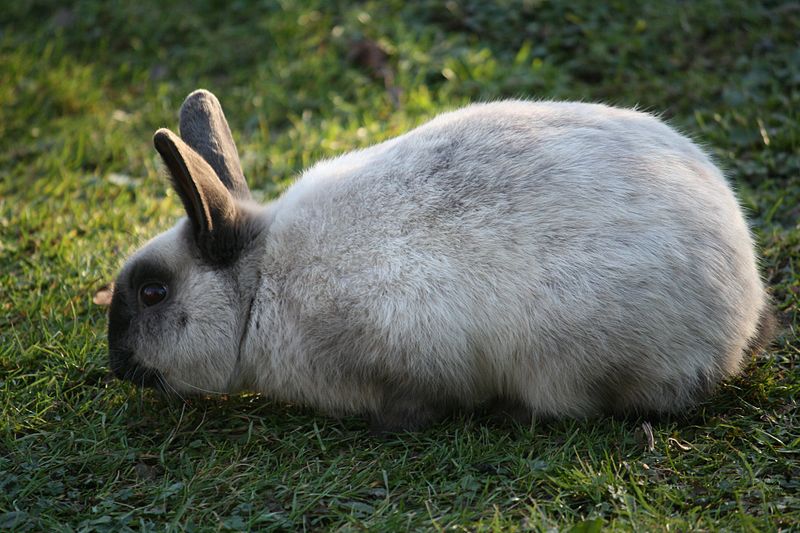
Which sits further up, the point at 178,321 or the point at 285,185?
the point at 178,321

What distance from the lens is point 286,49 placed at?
23.8 ft

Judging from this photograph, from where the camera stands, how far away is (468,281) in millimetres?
3635

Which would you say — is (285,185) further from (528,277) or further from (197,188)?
(528,277)

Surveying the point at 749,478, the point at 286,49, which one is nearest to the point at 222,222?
the point at 749,478

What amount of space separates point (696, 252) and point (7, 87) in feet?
17.7

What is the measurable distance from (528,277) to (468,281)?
23 centimetres

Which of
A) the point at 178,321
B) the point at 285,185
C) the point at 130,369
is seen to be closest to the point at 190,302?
the point at 178,321

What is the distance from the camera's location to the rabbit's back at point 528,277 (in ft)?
11.7

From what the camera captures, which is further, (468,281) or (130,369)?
(130,369)

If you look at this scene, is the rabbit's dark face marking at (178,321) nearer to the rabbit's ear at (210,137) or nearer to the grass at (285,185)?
the grass at (285,185)

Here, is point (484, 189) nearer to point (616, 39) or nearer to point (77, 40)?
point (616, 39)

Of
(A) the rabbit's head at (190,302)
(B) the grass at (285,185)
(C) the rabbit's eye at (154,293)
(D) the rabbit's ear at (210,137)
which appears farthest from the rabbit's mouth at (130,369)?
(D) the rabbit's ear at (210,137)

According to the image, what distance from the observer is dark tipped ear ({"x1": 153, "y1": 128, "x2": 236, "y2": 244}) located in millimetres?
3582

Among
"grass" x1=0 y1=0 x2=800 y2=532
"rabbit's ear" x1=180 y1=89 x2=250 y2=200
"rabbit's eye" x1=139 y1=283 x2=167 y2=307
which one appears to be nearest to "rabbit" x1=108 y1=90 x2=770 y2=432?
"rabbit's eye" x1=139 y1=283 x2=167 y2=307
